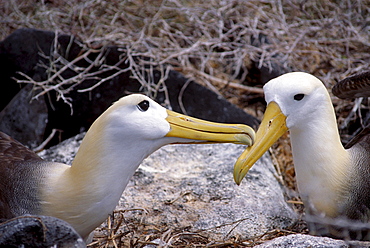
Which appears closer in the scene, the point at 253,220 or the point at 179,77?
the point at 253,220

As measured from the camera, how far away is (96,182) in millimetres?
2662

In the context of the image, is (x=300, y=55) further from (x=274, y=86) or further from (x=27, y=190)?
(x=27, y=190)

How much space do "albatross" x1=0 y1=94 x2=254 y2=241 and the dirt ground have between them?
202cm

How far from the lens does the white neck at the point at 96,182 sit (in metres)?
2.66

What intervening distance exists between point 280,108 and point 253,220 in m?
0.87

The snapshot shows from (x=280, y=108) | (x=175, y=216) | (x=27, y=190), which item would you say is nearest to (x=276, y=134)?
(x=280, y=108)

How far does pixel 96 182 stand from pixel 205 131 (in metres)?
0.64

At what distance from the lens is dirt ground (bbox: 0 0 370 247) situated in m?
5.27

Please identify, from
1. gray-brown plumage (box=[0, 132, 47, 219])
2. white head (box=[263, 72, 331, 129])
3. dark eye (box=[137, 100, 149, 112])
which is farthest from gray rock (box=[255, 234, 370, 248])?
gray-brown plumage (box=[0, 132, 47, 219])

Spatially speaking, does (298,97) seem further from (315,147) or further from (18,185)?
(18,185)

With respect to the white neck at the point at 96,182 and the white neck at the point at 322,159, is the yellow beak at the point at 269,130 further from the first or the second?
the white neck at the point at 96,182

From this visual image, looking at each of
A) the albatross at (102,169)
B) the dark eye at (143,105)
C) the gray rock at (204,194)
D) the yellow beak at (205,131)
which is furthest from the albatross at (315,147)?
the dark eye at (143,105)

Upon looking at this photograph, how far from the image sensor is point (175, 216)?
3.56 meters

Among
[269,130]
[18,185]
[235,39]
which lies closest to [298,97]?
[269,130]
